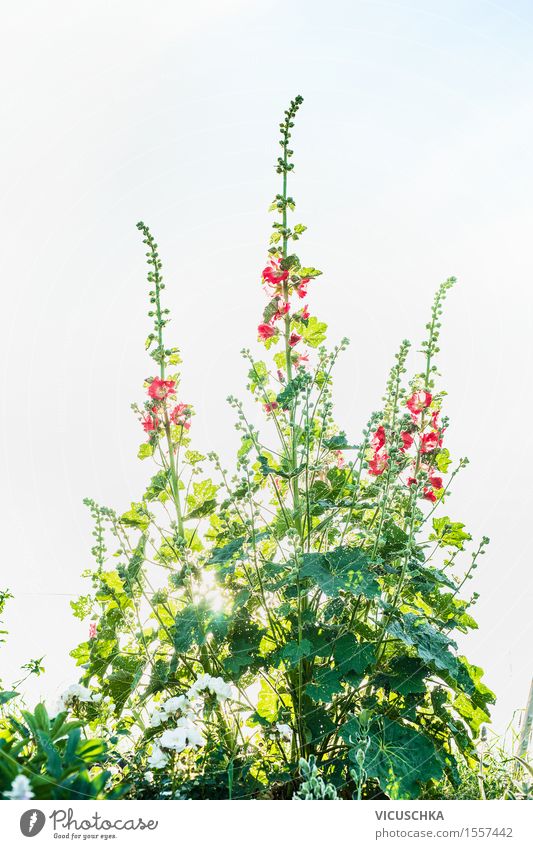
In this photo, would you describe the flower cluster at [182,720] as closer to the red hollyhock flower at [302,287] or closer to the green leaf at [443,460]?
the green leaf at [443,460]

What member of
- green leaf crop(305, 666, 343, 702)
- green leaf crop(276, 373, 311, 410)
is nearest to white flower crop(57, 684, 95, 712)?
green leaf crop(305, 666, 343, 702)

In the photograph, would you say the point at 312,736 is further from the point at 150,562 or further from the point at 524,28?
the point at 524,28

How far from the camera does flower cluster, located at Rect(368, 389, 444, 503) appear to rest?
173 cm

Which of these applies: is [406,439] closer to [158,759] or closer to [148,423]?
[148,423]

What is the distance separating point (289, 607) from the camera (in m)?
1.46

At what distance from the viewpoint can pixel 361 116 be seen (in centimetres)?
198

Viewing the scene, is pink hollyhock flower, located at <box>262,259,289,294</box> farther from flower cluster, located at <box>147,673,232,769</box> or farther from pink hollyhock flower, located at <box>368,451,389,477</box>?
flower cluster, located at <box>147,673,232,769</box>

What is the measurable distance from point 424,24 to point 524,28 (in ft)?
0.81

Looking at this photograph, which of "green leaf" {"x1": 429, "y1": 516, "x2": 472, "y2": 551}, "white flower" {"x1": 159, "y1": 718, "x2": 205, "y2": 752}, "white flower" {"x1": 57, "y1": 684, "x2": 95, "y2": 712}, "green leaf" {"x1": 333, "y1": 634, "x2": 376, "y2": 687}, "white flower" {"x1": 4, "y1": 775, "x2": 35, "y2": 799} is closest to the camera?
"white flower" {"x1": 4, "y1": 775, "x2": 35, "y2": 799}

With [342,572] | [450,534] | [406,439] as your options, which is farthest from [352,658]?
[406,439]

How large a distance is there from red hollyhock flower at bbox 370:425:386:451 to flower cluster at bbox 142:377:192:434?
18.1 inches
